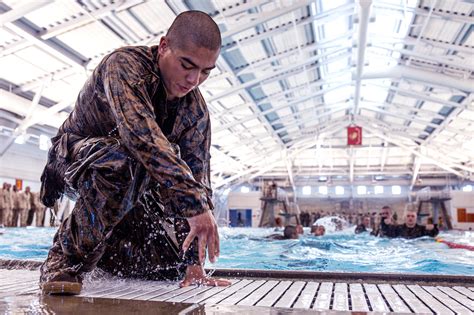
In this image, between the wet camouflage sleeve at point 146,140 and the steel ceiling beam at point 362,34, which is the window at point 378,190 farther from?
the wet camouflage sleeve at point 146,140

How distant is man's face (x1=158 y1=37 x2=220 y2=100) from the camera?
2.14m

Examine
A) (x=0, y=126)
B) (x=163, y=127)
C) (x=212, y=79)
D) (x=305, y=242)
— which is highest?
(x=212, y=79)

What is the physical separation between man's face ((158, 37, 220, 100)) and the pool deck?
104 cm

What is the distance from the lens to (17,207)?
17734mm

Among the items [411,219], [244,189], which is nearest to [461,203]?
[244,189]

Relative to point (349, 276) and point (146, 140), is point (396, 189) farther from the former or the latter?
point (146, 140)

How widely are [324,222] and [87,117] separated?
30.2 m

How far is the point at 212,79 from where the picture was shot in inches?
626

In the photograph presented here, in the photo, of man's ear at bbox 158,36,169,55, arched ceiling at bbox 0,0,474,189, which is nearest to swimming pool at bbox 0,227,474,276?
man's ear at bbox 158,36,169,55

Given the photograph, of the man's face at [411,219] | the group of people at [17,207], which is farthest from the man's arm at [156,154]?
the group of people at [17,207]

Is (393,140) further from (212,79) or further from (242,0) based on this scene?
(242,0)

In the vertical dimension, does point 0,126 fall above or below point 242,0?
below

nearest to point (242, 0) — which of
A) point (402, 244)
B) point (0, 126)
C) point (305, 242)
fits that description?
point (305, 242)

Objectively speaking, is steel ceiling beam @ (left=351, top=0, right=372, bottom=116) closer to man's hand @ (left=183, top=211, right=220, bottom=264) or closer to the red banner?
the red banner
